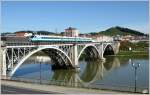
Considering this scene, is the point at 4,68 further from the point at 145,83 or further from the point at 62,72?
the point at 62,72

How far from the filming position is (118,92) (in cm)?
2369

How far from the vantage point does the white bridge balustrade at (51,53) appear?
37.5 meters

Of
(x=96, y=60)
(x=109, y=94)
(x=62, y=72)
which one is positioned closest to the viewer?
(x=109, y=94)

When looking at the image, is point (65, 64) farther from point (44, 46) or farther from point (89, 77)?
point (44, 46)

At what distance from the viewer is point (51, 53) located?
2218 inches

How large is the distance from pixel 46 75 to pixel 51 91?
1146 inches

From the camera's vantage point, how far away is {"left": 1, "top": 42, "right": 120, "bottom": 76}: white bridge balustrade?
3747 centimetres

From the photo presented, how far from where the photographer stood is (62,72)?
56.8m

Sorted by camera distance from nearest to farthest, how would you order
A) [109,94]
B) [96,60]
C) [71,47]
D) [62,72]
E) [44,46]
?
[109,94] → [44,46] → [62,72] → [71,47] → [96,60]

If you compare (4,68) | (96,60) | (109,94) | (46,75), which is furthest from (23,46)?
(96,60)

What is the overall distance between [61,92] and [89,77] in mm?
30107

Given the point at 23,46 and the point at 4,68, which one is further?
the point at 23,46

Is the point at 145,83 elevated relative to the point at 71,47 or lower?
lower

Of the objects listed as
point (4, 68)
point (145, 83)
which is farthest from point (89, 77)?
point (4, 68)
